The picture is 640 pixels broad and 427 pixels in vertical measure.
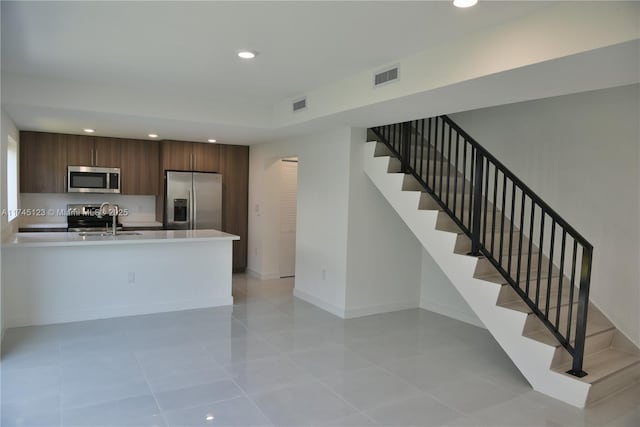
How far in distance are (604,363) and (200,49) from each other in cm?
401

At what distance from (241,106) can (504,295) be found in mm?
3574

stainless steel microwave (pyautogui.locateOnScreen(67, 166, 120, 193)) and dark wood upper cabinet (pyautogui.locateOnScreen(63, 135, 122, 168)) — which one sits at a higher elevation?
dark wood upper cabinet (pyautogui.locateOnScreen(63, 135, 122, 168))

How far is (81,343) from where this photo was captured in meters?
4.06

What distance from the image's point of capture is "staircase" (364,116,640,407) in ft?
10.6

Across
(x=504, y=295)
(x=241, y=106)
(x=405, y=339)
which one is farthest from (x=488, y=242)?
(x=241, y=106)

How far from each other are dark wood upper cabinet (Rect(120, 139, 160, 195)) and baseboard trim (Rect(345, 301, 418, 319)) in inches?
157

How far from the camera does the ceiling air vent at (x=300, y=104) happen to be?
4.80m

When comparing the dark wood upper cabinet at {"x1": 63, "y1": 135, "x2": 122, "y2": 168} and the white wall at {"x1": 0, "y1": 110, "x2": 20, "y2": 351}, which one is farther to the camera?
the dark wood upper cabinet at {"x1": 63, "y1": 135, "x2": 122, "y2": 168}

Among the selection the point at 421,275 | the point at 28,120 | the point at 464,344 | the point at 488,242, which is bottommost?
the point at 464,344

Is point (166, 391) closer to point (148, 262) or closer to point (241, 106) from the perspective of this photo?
point (148, 262)

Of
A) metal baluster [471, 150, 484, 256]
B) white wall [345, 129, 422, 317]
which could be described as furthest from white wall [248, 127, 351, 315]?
metal baluster [471, 150, 484, 256]

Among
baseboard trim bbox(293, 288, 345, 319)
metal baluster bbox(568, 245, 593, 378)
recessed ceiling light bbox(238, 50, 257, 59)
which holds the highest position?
recessed ceiling light bbox(238, 50, 257, 59)

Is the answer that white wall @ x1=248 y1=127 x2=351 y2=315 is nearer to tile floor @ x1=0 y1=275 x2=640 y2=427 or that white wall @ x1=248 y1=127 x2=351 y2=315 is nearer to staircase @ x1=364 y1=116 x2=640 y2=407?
staircase @ x1=364 y1=116 x2=640 y2=407

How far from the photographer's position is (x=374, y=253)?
210 inches
